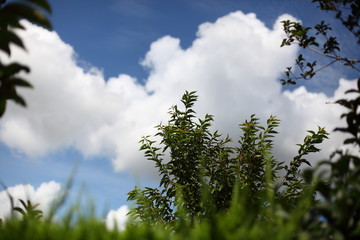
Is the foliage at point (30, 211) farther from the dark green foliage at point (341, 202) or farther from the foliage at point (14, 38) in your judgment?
the dark green foliage at point (341, 202)

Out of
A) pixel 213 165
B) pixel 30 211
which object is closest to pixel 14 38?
pixel 30 211

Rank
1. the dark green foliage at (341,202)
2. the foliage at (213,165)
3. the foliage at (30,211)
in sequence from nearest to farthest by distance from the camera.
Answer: the dark green foliage at (341,202) → the foliage at (30,211) → the foliage at (213,165)

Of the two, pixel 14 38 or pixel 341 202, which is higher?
pixel 14 38

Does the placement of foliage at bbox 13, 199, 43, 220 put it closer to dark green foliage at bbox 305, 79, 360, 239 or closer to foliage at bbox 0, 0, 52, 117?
foliage at bbox 0, 0, 52, 117

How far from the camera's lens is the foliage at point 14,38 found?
2.05 meters

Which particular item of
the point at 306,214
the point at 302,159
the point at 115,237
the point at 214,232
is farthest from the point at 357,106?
the point at 302,159

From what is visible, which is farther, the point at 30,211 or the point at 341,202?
the point at 30,211

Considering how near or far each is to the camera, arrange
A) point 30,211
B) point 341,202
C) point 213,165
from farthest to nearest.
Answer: point 213,165 < point 30,211 < point 341,202

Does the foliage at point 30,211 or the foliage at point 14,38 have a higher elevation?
the foliage at point 14,38

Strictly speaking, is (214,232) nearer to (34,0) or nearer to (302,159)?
(34,0)

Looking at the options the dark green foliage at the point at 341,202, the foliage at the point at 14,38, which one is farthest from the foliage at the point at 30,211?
the dark green foliage at the point at 341,202

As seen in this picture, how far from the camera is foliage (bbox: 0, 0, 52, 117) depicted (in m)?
2.05

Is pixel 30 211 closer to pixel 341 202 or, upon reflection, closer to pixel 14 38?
pixel 14 38

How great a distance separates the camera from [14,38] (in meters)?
2.04
